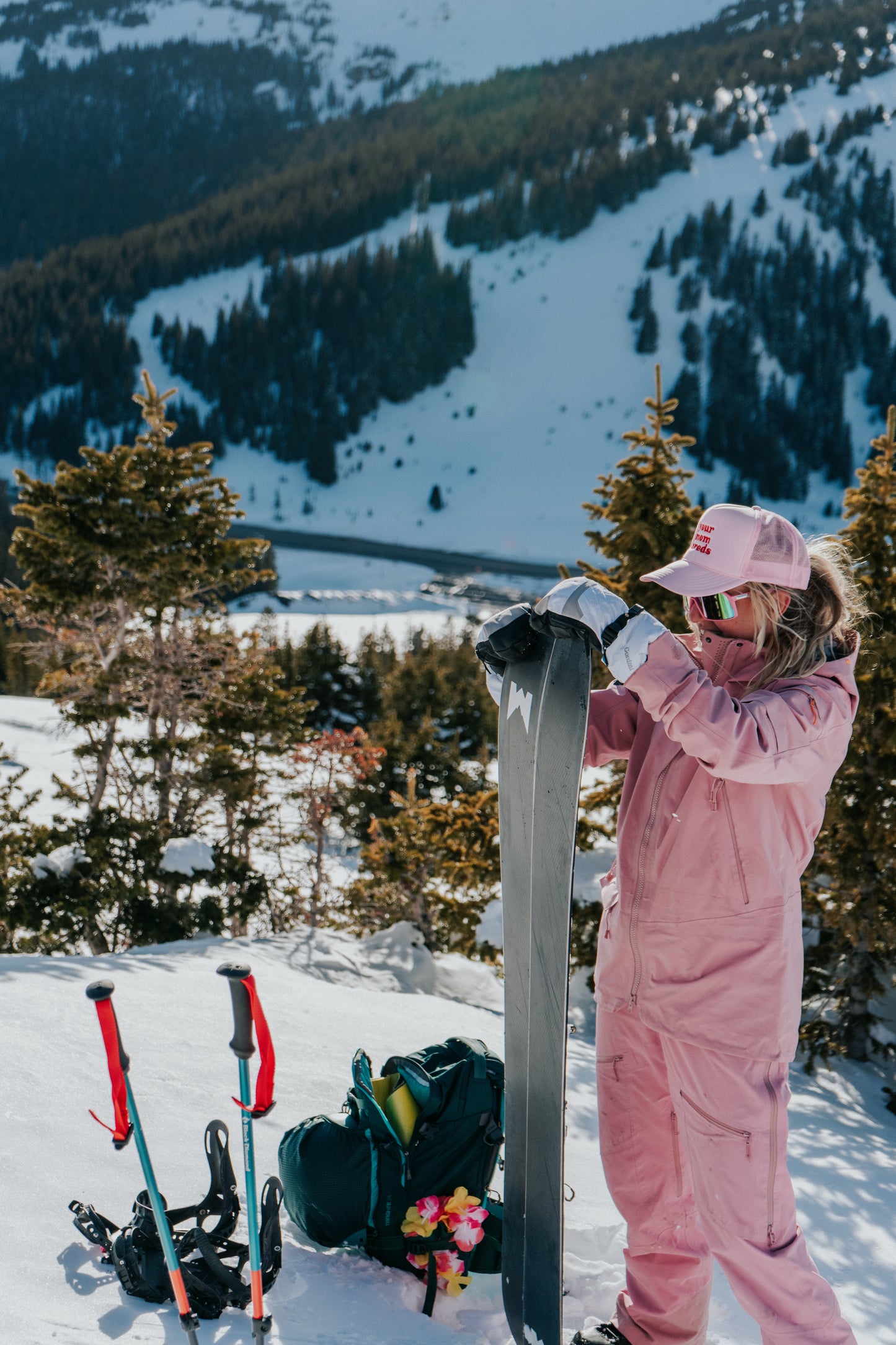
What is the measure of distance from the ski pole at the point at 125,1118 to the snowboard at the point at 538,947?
739mm

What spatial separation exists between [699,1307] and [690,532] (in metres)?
5.48

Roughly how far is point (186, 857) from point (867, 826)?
5.77 metres

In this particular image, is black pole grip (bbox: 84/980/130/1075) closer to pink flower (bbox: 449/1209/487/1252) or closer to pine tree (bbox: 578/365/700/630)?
pink flower (bbox: 449/1209/487/1252)

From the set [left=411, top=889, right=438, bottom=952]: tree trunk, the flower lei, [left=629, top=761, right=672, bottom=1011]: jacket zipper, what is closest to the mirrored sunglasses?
[left=629, top=761, right=672, bottom=1011]: jacket zipper

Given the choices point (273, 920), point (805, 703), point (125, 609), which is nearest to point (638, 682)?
point (805, 703)

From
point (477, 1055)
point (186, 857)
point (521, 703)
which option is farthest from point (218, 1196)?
point (186, 857)

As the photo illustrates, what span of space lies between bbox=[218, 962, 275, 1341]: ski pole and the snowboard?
22.6 inches

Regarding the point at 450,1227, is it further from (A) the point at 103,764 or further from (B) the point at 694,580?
(A) the point at 103,764

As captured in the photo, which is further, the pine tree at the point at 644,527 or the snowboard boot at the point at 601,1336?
the pine tree at the point at 644,527

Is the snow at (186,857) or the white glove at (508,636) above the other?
the white glove at (508,636)

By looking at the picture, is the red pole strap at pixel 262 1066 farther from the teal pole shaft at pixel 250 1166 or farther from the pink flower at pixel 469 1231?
the pink flower at pixel 469 1231

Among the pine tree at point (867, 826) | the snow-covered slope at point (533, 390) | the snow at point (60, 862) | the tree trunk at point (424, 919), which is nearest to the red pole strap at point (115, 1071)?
the pine tree at point (867, 826)

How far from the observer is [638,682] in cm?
165

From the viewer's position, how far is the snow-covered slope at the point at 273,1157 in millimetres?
2057
